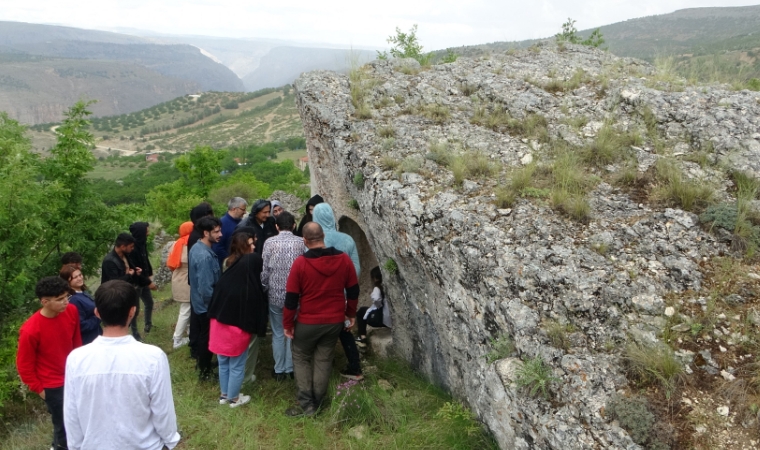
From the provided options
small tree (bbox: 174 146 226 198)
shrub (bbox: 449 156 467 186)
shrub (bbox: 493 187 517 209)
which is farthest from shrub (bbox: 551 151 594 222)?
small tree (bbox: 174 146 226 198)

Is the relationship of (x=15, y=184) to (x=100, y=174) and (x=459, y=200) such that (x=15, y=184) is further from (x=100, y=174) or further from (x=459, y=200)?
(x=100, y=174)

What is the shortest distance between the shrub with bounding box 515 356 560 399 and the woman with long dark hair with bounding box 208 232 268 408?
2842mm

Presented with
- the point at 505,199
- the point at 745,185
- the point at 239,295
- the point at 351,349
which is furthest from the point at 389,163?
the point at 745,185

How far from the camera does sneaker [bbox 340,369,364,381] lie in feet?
18.7

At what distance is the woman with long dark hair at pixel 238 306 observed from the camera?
5.11 meters

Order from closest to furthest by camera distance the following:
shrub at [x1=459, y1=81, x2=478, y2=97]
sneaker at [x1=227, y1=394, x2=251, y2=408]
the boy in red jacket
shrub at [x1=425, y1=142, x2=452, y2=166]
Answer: the boy in red jacket → sneaker at [x1=227, y1=394, x2=251, y2=408] → shrub at [x1=425, y1=142, x2=452, y2=166] → shrub at [x1=459, y1=81, x2=478, y2=97]

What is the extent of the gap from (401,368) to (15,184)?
20.4 feet

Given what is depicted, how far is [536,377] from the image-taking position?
3646 mm

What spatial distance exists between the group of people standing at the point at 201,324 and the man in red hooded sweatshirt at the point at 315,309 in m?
0.01

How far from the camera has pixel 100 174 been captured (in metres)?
80.0

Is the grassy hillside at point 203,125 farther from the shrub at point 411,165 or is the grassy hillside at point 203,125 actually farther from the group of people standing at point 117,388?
the group of people standing at point 117,388

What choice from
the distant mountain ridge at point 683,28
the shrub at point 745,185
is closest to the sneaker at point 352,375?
the shrub at point 745,185

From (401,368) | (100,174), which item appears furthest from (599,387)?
(100,174)

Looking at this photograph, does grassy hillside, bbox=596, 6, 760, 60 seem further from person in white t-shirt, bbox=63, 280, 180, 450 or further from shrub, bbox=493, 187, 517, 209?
person in white t-shirt, bbox=63, 280, 180, 450
